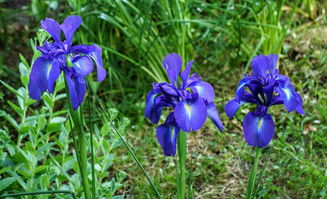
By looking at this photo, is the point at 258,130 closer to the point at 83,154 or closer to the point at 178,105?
the point at 178,105

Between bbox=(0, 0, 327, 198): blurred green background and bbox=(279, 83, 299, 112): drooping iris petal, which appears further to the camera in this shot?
bbox=(0, 0, 327, 198): blurred green background

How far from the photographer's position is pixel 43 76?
1263mm

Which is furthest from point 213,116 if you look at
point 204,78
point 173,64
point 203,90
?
point 204,78

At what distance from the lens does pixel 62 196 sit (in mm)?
1785

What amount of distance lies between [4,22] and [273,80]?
2322 mm

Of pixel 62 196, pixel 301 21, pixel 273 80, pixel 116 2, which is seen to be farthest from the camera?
pixel 301 21

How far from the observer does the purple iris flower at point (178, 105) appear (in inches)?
53.4

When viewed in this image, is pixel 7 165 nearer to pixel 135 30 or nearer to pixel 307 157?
pixel 135 30

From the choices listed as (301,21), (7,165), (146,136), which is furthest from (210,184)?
(301,21)

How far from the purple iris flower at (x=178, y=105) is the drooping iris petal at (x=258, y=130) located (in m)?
0.08

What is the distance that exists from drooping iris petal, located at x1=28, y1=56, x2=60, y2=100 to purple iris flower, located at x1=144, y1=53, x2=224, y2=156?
0.30 metres

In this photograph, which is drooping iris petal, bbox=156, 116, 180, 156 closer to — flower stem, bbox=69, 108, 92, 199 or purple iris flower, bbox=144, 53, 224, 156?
purple iris flower, bbox=144, 53, 224, 156

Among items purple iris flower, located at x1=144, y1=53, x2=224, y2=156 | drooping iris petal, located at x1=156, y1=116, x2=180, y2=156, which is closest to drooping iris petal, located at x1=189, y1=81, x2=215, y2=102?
purple iris flower, located at x1=144, y1=53, x2=224, y2=156

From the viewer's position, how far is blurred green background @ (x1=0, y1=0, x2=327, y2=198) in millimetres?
2246
